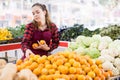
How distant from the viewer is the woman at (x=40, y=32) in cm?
430

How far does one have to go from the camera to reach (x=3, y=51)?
6.43 metres

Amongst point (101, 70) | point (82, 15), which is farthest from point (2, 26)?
point (101, 70)

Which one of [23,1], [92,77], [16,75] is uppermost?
[23,1]

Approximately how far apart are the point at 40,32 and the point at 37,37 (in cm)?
10

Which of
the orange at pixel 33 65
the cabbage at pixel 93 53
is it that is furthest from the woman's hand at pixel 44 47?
the orange at pixel 33 65

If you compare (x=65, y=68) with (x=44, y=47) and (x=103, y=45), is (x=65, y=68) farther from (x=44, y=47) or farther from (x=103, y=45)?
(x=44, y=47)

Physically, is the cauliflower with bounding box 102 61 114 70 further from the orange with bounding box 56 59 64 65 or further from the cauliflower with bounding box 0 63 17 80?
the cauliflower with bounding box 0 63 17 80

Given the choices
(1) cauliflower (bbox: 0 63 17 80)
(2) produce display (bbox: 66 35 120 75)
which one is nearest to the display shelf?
(2) produce display (bbox: 66 35 120 75)

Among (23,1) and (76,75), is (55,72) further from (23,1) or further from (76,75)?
(23,1)

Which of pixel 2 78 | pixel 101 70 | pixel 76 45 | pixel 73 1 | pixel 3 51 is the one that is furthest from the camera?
pixel 73 1

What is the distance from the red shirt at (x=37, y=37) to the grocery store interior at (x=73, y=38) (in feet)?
1.14

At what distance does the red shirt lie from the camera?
14.2ft

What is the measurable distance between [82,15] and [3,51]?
10.2 ft

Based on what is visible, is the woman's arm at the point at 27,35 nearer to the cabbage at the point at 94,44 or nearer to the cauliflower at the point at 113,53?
the cabbage at the point at 94,44
